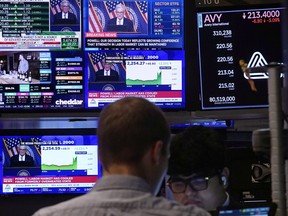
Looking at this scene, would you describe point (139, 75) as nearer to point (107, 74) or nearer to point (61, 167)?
point (107, 74)

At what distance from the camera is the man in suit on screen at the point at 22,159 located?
20.1 ft

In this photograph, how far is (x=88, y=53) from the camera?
17.9ft

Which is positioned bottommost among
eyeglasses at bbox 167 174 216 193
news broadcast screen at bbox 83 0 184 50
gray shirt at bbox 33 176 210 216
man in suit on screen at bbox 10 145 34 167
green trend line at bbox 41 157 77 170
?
green trend line at bbox 41 157 77 170

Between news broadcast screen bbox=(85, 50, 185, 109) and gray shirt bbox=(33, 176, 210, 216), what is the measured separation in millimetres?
3701

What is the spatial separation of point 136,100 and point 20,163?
4.54 m

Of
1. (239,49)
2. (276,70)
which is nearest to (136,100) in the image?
(276,70)

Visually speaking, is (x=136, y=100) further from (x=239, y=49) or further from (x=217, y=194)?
(x=239, y=49)

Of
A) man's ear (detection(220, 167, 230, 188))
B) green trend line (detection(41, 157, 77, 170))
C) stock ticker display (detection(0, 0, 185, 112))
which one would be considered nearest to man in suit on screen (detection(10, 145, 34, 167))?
green trend line (detection(41, 157, 77, 170))

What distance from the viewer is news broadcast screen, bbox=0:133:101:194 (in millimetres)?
6062

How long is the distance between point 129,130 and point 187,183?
1166mm

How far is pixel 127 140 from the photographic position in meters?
1.71

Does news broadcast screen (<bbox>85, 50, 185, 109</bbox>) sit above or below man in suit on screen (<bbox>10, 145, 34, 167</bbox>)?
above

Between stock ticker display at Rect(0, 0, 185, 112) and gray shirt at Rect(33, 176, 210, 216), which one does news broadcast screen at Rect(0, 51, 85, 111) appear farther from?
gray shirt at Rect(33, 176, 210, 216)

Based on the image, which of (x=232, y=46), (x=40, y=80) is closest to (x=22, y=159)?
(x=40, y=80)
